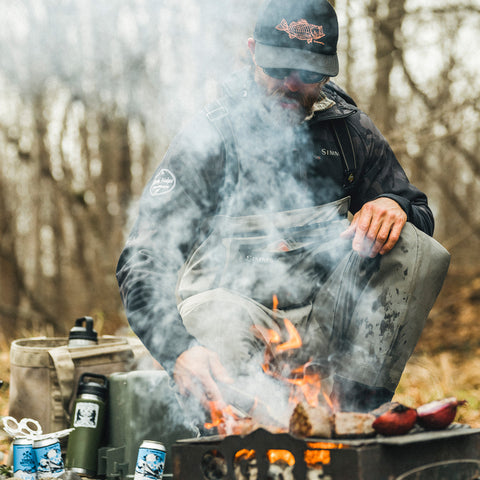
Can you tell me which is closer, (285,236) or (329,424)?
(329,424)

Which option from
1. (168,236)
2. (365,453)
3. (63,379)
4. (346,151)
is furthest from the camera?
(63,379)

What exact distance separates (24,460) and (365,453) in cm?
138

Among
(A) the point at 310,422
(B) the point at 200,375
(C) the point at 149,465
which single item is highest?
(B) the point at 200,375

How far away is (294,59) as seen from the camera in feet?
8.16

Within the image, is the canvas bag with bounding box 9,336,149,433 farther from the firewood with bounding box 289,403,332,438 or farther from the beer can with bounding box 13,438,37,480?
the firewood with bounding box 289,403,332,438

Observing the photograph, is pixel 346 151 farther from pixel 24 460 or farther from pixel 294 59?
pixel 24 460

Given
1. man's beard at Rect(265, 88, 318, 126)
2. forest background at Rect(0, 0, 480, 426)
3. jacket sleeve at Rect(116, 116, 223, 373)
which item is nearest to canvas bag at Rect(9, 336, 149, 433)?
jacket sleeve at Rect(116, 116, 223, 373)

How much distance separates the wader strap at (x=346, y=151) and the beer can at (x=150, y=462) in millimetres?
1379

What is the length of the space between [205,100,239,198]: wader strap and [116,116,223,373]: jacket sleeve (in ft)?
0.10

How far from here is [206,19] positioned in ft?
16.2

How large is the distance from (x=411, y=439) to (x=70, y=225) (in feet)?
23.2

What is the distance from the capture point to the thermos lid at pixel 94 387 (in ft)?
9.33

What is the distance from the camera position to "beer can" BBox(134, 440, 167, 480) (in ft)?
7.38

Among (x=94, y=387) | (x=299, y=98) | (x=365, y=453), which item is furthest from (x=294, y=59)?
(x=94, y=387)
